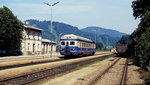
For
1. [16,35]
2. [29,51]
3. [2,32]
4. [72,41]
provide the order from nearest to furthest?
[72,41] < [2,32] < [16,35] < [29,51]

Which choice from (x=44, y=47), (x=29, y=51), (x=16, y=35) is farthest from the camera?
(x=44, y=47)

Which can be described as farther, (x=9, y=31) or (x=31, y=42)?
(x=31, y=42)

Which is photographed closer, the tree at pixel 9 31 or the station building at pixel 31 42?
the tree at pixel 9 31

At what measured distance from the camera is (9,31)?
5194 centimetres

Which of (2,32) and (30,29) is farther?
(30,29)

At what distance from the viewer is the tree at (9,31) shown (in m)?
50.5

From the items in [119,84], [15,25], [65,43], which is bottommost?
[119,84]

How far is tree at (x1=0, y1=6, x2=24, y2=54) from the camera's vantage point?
166 feet

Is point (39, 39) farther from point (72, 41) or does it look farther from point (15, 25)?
point (72, 41)

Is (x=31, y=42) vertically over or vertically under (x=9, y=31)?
under

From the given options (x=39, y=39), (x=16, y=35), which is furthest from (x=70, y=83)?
(x=39, y=39)

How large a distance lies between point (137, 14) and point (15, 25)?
82.4ft

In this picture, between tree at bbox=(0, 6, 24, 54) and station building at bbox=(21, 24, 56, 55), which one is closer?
tree at bbox=(0, 6, 24, 54)

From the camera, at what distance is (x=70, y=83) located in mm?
15539
